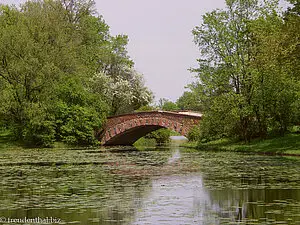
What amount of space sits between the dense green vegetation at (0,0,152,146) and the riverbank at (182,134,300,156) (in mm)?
13357

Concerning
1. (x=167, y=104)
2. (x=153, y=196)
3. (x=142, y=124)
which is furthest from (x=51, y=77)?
(x=167, y=104)

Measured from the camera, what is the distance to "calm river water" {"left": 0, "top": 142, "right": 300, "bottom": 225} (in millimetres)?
9938

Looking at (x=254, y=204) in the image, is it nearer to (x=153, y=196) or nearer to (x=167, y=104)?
(x=153, y=196)

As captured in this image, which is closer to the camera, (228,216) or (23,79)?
(228,216)

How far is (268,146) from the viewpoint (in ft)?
100

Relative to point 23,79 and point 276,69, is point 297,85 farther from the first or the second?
point 23,79

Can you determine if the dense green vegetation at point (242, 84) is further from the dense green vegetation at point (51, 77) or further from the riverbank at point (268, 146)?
the dense green vegetation at point (51, 77)

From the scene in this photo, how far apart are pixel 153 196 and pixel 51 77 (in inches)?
1230

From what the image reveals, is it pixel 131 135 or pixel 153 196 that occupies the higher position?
pixel 131 135

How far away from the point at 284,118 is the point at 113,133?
66.6ft

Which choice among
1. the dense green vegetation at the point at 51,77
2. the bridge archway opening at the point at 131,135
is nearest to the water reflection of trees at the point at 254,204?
the dense green vegetation at the point at 51,77

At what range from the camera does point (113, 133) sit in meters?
50.0

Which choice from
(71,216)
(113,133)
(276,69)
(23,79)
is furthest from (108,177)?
(113,133)

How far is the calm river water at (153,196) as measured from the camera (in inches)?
391
